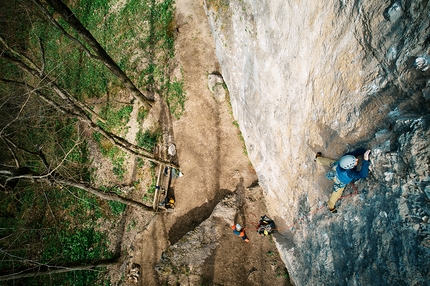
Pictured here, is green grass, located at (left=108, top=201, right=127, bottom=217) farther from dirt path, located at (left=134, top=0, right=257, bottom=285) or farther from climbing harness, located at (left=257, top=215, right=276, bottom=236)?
climbing harness, located at (left=257, top=215, right=276, bottom=236)

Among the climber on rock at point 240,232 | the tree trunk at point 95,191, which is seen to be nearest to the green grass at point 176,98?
the tree trunk at point 95,191

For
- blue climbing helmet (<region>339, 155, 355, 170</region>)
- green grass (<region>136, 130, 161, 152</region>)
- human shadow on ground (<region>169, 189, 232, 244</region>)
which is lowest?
blue climbing helmet (<region>339, 155, 355, 170</region>)

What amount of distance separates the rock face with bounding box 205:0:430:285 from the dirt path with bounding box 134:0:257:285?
10.5 ft

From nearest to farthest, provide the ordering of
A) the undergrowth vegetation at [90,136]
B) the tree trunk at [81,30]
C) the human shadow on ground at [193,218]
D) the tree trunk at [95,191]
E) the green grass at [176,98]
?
the tree trunk at [81,30] < the tree trunk at [95,191] < the human shadow on ground at [193,218] < the undergrowth vegetation at [90,136] < the green grass at [176,98]

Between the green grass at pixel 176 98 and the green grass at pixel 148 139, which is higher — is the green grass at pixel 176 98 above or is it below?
above

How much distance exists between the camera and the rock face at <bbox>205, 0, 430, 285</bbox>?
122 inches

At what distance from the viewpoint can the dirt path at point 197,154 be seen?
10.8 metres

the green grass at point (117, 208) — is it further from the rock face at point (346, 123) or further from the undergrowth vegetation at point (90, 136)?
the rock face at point (346, 123)

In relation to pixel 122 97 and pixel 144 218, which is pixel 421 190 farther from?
pixel 122 97

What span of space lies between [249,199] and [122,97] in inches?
361

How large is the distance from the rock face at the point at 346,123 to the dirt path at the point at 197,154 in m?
3.21

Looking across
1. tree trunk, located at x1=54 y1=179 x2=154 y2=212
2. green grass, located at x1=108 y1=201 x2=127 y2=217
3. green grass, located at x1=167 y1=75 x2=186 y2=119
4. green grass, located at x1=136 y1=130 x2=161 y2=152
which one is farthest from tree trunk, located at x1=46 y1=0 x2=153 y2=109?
green grass, located at x1=108 y1=201 x2=127 y2=217

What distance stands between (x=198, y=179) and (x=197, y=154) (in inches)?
45.4

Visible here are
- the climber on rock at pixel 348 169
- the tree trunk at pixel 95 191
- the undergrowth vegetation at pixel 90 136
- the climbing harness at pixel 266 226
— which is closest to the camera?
the climber on rock at pixel 348 169
